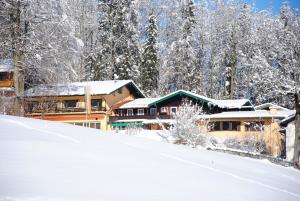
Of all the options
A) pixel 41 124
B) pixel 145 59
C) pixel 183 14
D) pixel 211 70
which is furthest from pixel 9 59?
pixel 211 70

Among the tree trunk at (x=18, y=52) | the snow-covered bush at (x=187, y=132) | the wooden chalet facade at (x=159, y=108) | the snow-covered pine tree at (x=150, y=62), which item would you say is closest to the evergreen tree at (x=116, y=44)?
the snow-covered pine tree at (x=150, y=62)

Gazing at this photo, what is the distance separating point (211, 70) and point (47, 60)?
50820mm

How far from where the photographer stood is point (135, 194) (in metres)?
5.88

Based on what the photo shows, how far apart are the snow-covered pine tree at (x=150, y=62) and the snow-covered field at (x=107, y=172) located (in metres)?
52.5

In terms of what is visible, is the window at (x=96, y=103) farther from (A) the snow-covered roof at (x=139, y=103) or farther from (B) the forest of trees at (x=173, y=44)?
(B) the forest of trees at (x=173, y=44)

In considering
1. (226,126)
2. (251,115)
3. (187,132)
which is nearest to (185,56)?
(226,126)

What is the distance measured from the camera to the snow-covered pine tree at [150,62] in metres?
62.9

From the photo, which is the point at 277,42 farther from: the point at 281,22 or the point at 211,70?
the point at 211,70

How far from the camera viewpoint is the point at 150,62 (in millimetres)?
62750

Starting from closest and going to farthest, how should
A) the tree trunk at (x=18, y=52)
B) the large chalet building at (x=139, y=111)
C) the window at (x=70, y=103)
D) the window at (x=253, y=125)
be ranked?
the tree trunk at (x=18, y=52), the window at (x=253, y=125), the large chalet building at (x=139, y=111), the window at (x=70, y=103)

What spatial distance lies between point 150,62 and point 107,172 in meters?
56.4

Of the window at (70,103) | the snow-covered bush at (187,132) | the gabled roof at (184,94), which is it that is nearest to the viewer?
the snow-covered bush at (187,132)

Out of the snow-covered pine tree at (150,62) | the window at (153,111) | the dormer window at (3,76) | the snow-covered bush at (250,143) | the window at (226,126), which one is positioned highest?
the snow-covered pine tree at (150,62)

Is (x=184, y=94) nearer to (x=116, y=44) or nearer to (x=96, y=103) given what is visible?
(x=96, y=103)
